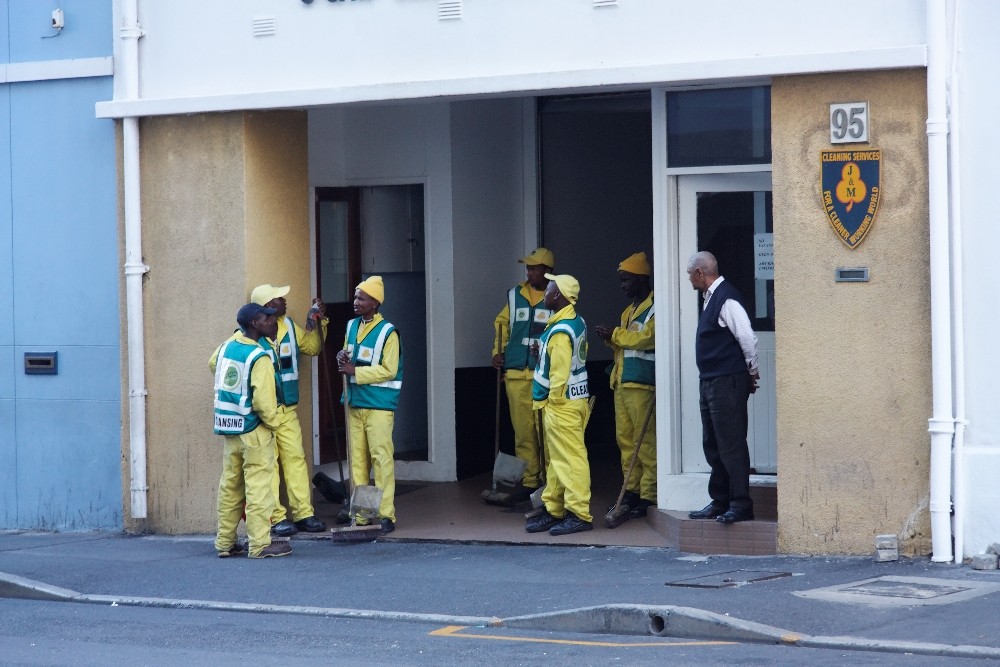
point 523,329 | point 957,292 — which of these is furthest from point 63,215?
point 957,292

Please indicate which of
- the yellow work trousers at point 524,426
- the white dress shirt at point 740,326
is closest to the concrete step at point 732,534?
the white dress shirt at point 740,326

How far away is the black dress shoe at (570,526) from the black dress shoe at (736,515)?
1308 millimetres

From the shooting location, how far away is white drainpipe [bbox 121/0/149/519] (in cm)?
1241

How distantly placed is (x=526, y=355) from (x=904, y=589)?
474 cm

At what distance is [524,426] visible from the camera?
13.2 m

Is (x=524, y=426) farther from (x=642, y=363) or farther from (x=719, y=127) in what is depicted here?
(x=719, y=127)

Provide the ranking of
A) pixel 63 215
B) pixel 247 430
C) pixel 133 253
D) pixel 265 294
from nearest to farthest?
pixel 247 430, pixel 265 294, pixel 133 253, pixel 63 215

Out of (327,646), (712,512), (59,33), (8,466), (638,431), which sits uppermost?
(59,33)

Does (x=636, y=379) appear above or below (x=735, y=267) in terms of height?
below

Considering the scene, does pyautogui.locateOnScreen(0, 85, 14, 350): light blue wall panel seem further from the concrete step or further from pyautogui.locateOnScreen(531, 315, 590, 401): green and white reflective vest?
the concrete step

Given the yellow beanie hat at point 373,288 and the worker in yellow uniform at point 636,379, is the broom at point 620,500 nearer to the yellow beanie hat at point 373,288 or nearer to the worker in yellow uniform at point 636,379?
the worker in yellow uniform at point 636,379

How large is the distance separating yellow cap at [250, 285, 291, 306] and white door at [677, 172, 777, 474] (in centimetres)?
300

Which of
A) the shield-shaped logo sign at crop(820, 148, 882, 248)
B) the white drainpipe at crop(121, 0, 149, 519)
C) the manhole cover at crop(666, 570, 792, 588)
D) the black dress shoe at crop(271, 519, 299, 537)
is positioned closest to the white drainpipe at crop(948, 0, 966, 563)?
the shield-shaped logo sign at crop(820, 148, 882, 248)

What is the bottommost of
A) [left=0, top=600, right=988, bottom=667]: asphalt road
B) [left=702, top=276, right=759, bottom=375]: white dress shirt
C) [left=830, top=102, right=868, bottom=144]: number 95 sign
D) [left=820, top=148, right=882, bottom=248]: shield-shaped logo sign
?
[left=0, top=600, right=988, bottom=667]: asphalt road
